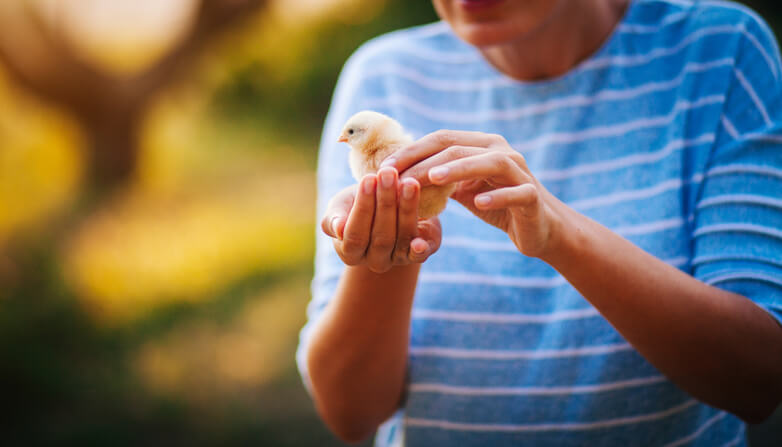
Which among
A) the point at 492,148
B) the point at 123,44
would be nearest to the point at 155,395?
the point at 123,44

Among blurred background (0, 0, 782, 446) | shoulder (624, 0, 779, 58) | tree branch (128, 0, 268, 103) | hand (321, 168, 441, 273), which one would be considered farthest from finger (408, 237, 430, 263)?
tree branch (128, 0, 268, 103)

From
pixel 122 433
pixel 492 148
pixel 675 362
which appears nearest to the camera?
pixel 492 148

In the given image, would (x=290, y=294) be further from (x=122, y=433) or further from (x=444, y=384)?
(x=444, y=384)

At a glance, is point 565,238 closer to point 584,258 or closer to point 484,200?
point 584,258

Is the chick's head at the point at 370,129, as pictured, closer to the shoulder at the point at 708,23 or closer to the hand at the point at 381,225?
the hand at the point at 381,225

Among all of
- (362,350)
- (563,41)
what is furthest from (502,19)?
(362,350)

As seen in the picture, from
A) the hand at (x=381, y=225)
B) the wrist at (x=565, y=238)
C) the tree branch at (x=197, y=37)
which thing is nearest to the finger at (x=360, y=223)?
the hand at (x=381, y=225)
